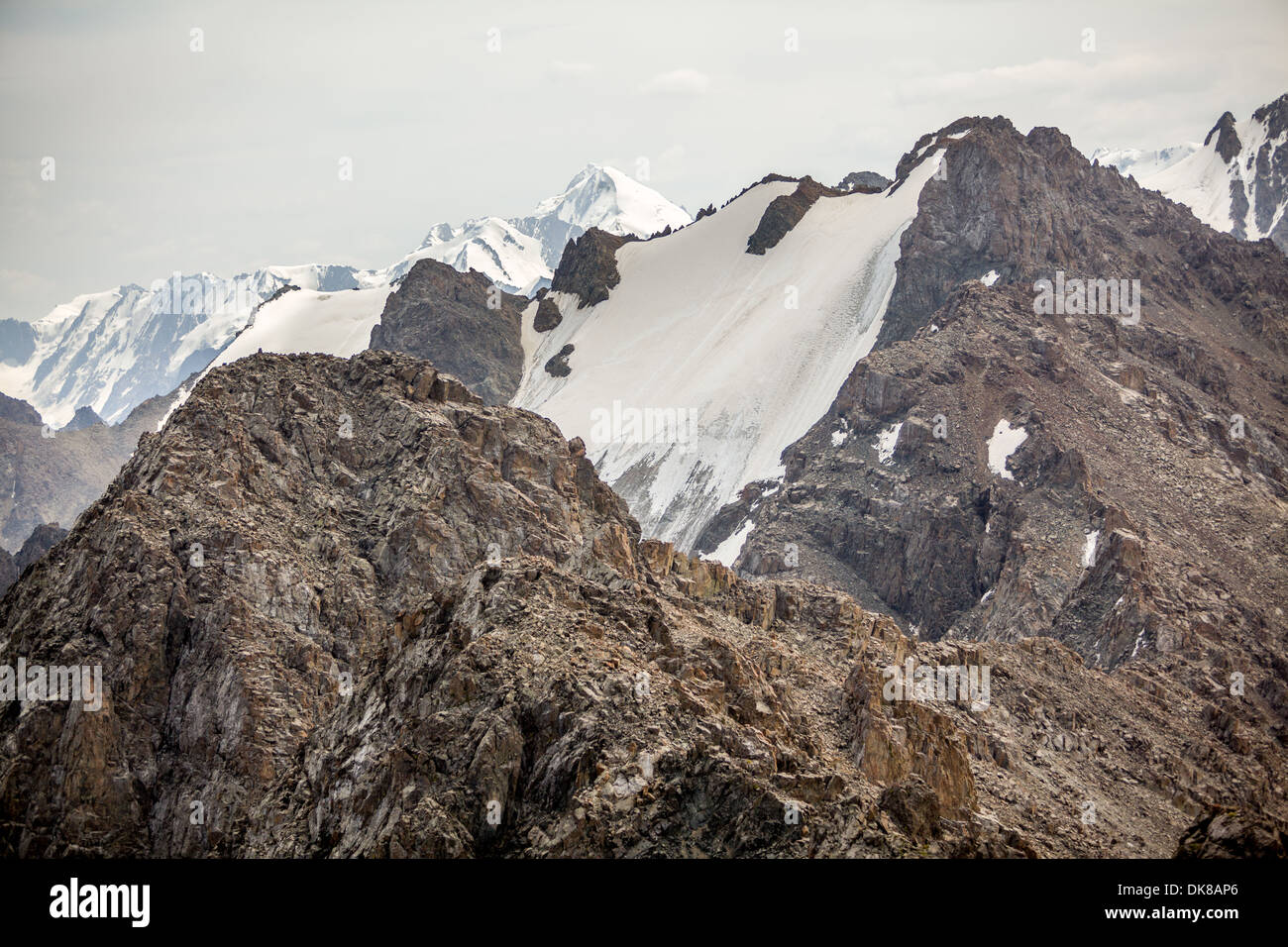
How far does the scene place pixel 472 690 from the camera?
38.2 meters

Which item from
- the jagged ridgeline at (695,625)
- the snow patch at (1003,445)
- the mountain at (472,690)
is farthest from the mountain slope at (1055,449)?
the mountain at (472,690)

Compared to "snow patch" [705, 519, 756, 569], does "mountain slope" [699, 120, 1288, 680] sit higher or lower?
higher

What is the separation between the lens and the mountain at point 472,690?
116ft

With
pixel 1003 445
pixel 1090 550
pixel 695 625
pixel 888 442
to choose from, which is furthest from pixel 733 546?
pixel 695 625

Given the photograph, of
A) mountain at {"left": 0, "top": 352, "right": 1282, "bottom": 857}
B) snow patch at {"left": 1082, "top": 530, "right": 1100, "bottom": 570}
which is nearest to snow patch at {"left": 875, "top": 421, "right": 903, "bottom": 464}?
snow patch at {"left": 1082, "top": 530, "right": 1100, "bottom": 570}

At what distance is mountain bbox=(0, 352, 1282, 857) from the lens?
116 feet

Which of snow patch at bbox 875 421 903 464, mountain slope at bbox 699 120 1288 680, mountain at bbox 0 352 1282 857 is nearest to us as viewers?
mountain at bbox 0 352 1282 857

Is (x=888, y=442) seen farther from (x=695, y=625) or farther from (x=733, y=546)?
(x=695, y=625)

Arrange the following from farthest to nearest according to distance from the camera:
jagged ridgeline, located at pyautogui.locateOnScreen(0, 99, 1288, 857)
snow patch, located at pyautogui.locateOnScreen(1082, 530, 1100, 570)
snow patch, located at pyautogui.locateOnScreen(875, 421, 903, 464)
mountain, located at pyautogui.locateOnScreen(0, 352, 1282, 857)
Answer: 1. snow patch, located at pyautogui.locateOnScreen(875, 421, 903, 464)
2. snow patch, located at pyautogui.locateOnScreen(1082, 530, 1100, 570)
3. jagged ridgeline, located at pyautogui.locateOnScreen(0, 99, 1288, 857)
4. mountain, located at pyautogui.locateOnScreen(0, 352, 1282, 857)

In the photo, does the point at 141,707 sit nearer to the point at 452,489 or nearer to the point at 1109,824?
the point at 452,489

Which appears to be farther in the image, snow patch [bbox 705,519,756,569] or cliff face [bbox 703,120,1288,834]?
snow patch [bbox 705,519,756,569]

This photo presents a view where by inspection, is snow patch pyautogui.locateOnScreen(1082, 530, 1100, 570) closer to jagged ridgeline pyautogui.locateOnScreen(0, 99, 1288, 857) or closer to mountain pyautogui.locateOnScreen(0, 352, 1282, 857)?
jagged ridgeline pyautogui.locateOnScreen(0, 99, 1288, 857)
